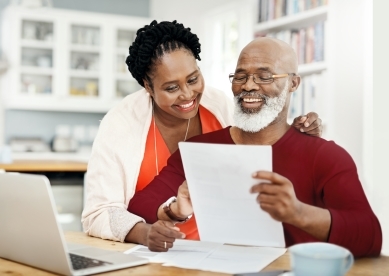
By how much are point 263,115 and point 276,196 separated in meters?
0.58

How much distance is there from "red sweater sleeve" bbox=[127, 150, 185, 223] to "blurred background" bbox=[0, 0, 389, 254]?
6.27 feet

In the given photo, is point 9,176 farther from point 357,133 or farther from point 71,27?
point 71,27

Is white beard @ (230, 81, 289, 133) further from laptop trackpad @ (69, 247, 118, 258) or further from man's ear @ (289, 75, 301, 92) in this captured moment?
laptop trackpad @ (69, 247, 118, 258)

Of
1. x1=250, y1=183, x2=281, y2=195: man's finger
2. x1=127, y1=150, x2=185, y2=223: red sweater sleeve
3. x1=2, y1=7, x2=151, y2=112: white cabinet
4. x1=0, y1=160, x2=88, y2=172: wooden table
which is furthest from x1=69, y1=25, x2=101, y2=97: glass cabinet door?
x1=250, y1=183, x2=281, y2=195: man's finger

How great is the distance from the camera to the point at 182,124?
2121 millimetres

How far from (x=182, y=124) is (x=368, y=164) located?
1.41 meters

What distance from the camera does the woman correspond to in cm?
187

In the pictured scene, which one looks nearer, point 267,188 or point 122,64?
point 267,188

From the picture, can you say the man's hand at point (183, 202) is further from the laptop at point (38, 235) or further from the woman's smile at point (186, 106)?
the woman's smile at point (186, 106)

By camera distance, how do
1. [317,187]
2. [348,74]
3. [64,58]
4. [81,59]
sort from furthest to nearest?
[81,59], [64,58], [348,74], [317,187]

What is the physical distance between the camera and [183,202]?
153 cm

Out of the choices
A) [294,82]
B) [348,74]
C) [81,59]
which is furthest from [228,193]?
[81,59]

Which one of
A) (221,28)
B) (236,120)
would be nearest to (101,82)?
(221,28)

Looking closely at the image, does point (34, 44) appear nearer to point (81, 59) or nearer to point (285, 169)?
point (81, 59)
